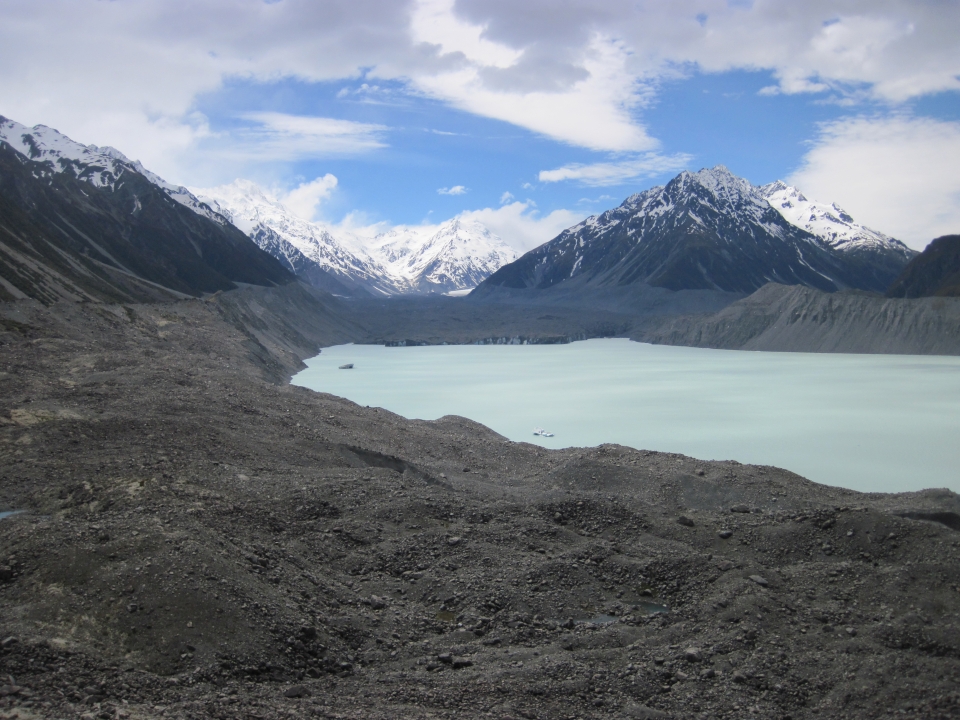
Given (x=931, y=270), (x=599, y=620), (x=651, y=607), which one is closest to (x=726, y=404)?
(x=651, y=607)

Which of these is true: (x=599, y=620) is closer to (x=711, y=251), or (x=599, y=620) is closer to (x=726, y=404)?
(x=726, y=404)

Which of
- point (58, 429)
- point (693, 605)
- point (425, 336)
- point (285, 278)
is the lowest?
point (693, 605)

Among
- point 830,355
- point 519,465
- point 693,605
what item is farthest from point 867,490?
point 830,355

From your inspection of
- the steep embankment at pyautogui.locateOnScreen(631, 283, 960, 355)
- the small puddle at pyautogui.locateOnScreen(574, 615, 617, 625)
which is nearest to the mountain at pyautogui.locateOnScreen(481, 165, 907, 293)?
the steep embankment at pyautogui.locateOnScreen(631, 283, 960, 355)

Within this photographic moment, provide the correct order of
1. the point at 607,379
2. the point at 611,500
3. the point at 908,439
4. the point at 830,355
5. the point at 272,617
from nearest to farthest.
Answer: the point at 272,617, the point at 611,500, the point at 908,439, the point at 607,379, the point at 830,355

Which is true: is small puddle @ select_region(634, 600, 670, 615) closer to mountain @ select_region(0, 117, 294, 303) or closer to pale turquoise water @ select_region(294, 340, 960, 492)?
pale turquoise water @ select_region(294, 340, 960, 492)

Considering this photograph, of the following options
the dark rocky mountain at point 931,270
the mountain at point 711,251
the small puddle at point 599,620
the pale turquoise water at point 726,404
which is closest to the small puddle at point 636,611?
the small puddle at point 599,620

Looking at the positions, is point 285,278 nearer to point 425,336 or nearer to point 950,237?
point 425,336
